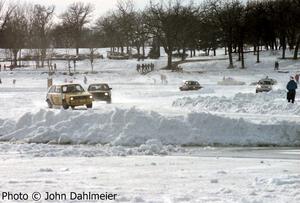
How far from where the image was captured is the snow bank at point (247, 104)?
29.0m

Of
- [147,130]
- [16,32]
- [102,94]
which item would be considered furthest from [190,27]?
[147,130]

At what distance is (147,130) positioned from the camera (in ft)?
68.0

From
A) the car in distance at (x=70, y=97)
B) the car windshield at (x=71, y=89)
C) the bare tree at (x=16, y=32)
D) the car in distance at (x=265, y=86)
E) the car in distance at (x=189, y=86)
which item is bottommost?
the car in distance at (x=189, y=86)

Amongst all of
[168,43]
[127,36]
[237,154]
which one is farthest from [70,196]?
[127,36]

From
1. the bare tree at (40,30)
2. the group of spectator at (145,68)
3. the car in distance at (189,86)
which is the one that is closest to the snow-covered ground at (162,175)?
the car in distance at (189,86)

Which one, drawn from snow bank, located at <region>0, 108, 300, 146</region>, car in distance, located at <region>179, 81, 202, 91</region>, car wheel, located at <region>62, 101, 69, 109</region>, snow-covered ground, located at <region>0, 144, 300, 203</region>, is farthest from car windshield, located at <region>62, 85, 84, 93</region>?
car in distance, located at <region>179, 81, 202, 91</region>

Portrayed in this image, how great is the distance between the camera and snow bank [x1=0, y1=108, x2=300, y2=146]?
66.5 feet

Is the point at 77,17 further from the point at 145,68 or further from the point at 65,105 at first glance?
the point at 65,105

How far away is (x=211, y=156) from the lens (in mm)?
16484

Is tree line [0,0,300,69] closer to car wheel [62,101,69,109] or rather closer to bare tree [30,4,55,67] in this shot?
bare tree [30,4,55,67]

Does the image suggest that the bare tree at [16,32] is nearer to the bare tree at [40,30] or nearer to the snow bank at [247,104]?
the bare tree at [40,30]

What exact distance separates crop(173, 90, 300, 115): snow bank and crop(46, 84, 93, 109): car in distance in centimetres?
601

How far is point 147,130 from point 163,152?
4054mm

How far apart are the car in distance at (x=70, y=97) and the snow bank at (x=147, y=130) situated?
951 cm
